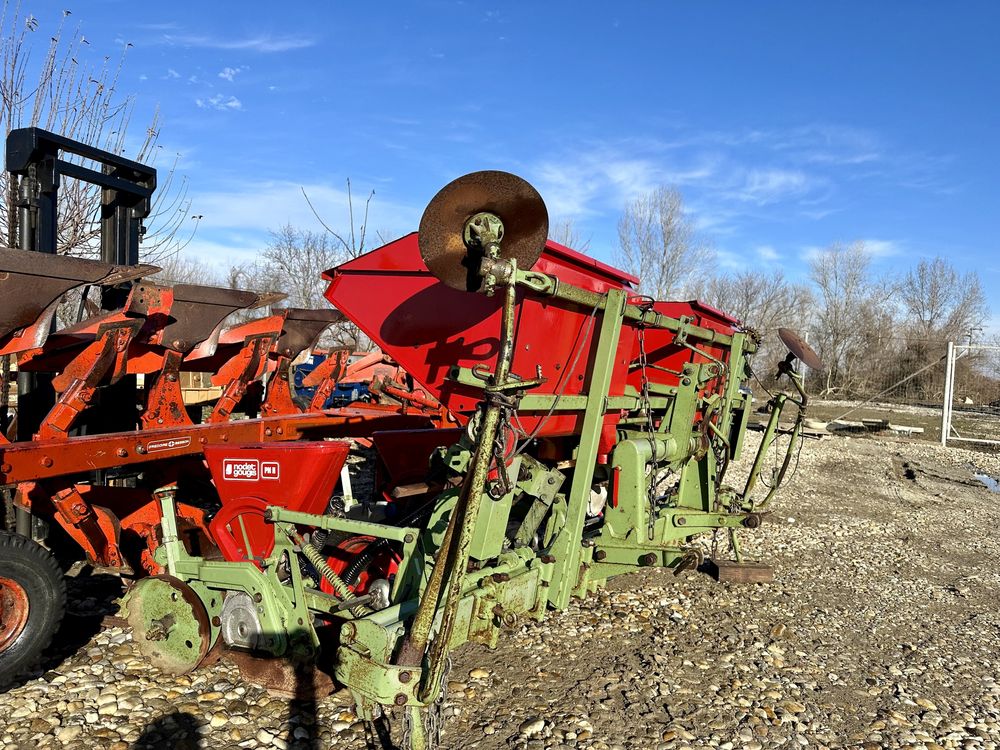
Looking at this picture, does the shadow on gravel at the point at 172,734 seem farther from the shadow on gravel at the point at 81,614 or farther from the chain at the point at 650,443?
the chain at the point at 650,443

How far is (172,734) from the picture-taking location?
337 cm

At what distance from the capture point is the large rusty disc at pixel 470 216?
3117 mm

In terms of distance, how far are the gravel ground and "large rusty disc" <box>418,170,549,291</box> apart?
2.27 meters

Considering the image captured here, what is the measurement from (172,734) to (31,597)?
1076mm

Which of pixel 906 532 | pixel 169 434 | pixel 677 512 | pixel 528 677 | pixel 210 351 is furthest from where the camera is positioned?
pixel 906 532

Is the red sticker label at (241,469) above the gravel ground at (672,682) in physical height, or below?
above

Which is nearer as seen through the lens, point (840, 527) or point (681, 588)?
point (681, 588)

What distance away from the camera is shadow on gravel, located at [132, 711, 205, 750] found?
328 cm

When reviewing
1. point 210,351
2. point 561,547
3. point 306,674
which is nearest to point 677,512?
point 561,547

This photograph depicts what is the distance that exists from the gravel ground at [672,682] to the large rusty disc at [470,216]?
7.45 ft

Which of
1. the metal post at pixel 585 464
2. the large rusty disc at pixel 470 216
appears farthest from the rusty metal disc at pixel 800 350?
the large rusty disc at pixel 470 216

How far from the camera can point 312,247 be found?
99.8ft

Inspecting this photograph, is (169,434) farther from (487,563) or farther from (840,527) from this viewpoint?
(840,527)

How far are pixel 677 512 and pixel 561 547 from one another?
1.81 metres
